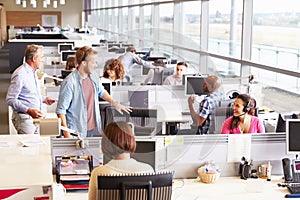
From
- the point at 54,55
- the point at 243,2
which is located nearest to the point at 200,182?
the point at 243,2

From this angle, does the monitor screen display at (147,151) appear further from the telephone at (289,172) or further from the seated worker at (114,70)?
the seated worker at (114,70)

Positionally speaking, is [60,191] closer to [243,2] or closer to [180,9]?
[243,2]

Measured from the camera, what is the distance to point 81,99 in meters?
4.60

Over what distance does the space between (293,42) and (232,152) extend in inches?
376

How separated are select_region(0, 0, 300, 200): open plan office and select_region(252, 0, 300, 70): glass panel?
29 millimetres

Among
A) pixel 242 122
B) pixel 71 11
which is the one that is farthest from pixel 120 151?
pixel 71 11

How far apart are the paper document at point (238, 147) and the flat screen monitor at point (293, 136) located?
26 cm

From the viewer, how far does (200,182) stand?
360cm

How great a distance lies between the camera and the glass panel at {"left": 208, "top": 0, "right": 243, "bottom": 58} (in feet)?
35.9

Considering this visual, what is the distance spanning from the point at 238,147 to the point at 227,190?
1.20ft

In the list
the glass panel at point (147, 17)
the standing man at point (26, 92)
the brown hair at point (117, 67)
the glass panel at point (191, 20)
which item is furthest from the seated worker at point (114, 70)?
the glass panel at point (147, 17)

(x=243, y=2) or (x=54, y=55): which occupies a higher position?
(x=243, y=2)

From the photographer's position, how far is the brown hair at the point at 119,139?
2877mm

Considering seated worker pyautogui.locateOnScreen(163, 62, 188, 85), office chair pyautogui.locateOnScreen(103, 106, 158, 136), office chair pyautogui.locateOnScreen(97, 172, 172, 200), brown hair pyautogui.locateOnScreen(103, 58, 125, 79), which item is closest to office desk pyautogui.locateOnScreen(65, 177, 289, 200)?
office chair pyautogui.locateOnScreen(97, 172, 172, 200)
